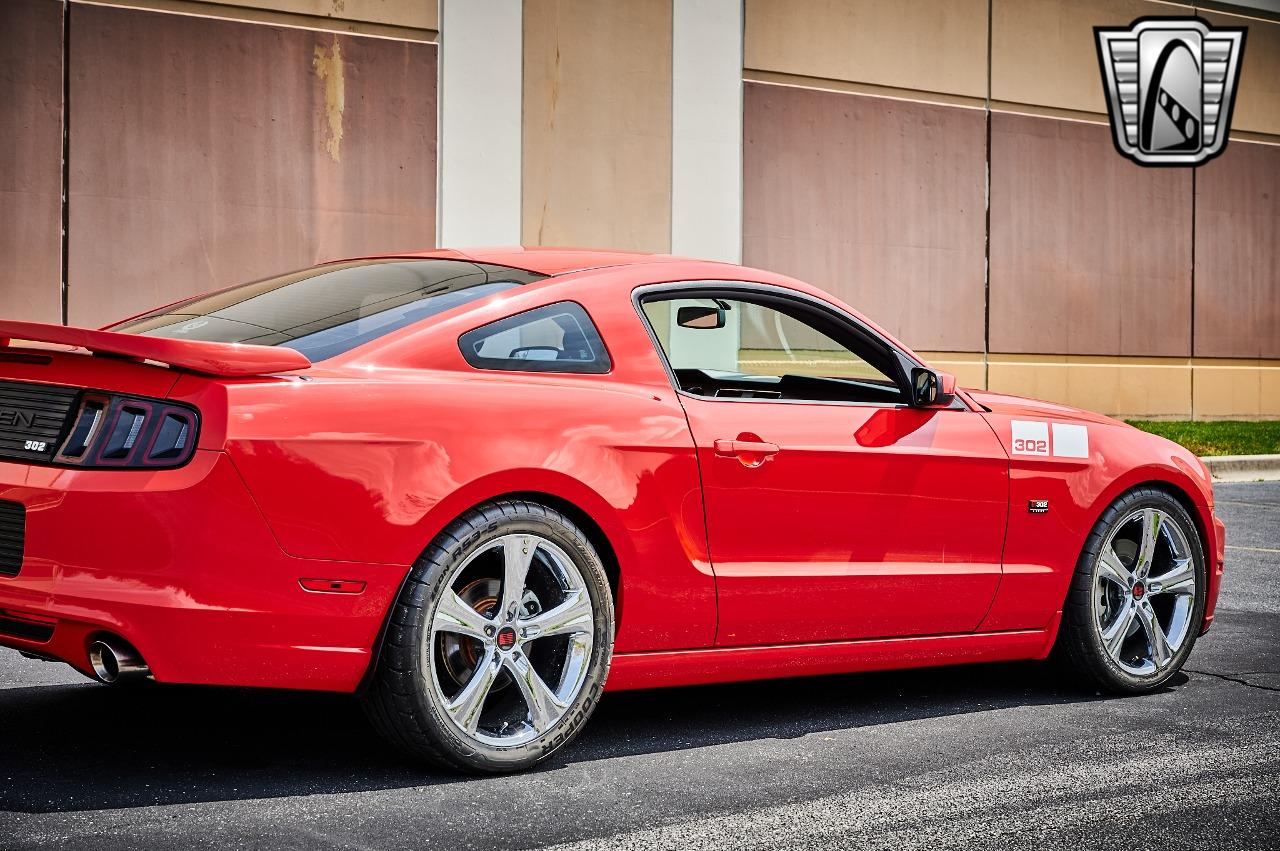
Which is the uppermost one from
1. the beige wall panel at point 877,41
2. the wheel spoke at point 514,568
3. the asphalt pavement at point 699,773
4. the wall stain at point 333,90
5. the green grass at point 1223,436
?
the beige wall panel at point 877,41

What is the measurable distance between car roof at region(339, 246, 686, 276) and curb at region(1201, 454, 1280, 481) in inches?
506

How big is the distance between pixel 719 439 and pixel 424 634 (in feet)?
3.64

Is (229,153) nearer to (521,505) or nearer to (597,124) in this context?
(597,124)

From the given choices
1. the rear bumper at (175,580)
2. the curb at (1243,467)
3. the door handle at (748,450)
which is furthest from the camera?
the curb at (1243,467)

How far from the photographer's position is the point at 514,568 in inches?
162

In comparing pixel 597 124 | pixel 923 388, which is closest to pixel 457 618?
pixel 923 388

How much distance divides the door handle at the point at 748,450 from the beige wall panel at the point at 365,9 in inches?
498

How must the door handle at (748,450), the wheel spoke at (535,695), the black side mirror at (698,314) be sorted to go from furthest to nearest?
the black side mirror at (698,314) → the door handle at (748,450) → the wheel spoke at (535,695)

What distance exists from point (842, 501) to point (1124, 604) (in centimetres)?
143

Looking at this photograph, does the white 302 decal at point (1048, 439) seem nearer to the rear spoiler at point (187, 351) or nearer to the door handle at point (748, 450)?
the door handle at point (748, 450)

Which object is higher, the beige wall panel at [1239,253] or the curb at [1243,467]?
the beige wall panel at [1239,253]

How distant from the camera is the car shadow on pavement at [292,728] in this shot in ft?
13.1

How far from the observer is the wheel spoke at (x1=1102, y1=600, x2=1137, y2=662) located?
555 cm

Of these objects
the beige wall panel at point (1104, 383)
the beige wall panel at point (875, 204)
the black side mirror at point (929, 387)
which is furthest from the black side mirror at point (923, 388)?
the beige wall panel at point (1104, 383)
